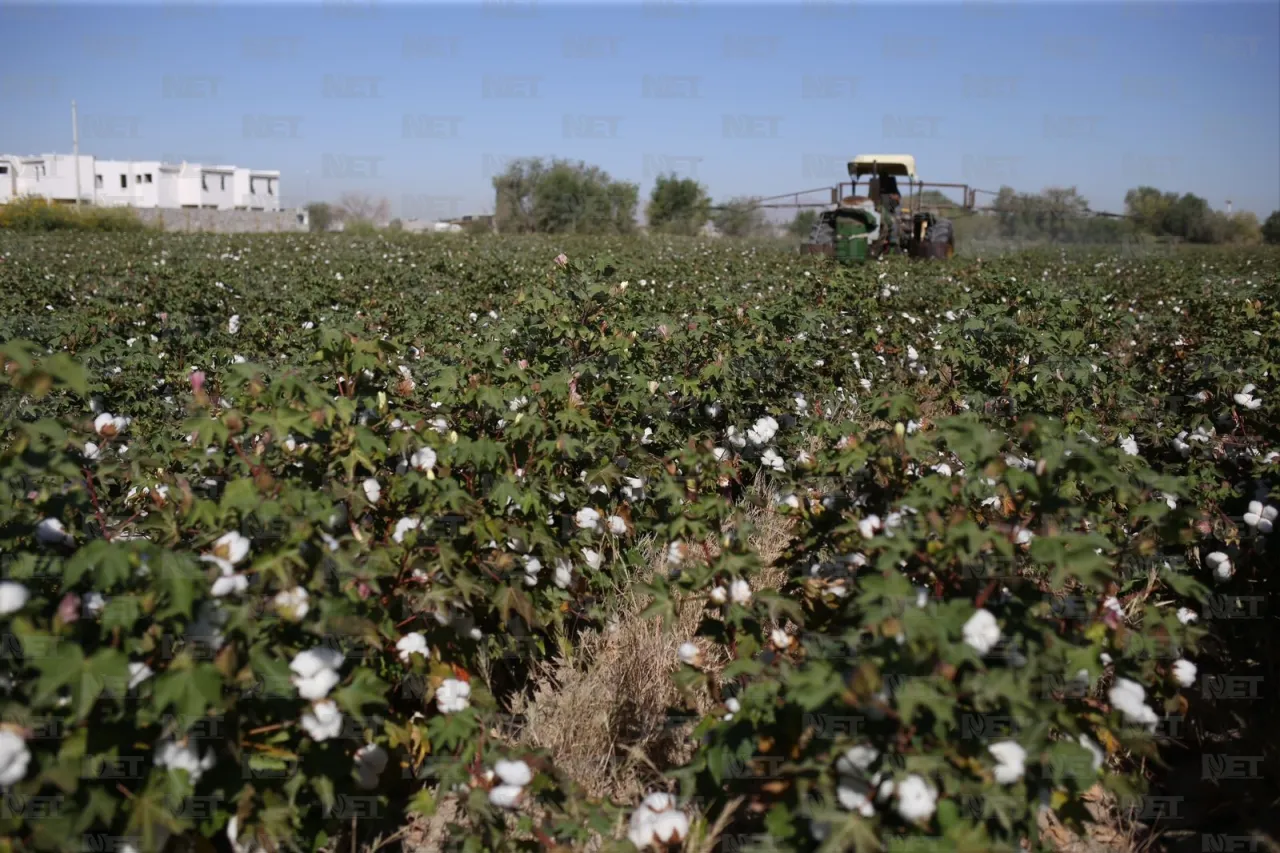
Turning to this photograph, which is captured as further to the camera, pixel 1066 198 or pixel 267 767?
pixel 1066 198

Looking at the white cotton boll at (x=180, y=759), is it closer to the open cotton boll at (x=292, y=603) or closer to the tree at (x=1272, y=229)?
the open cotton boll at (x=292, y=603)

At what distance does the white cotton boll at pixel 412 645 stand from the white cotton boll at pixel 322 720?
0.40 metres

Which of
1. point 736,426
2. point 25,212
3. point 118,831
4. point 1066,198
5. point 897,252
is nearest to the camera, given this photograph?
point 118,831

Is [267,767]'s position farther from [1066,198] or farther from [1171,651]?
[1066,198]

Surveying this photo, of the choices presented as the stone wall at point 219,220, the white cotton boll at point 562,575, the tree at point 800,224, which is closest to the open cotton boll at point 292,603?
the white cotton boll at point 562,575

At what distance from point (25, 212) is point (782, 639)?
46694mm

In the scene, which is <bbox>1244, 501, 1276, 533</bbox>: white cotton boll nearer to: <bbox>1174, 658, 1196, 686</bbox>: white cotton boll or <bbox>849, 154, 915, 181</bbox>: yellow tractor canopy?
<bbox>1174, 658, 1196, 686</bbox>: white cotton boll

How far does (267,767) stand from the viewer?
6.35ft

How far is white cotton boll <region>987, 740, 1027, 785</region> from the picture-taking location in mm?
1697

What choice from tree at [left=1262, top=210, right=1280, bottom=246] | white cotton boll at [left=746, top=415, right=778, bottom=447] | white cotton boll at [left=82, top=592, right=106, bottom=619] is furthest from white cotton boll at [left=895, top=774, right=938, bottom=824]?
tree at [left=1262, top=210, right=1280, bottom=246]

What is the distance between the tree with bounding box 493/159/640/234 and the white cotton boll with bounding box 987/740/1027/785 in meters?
51.6

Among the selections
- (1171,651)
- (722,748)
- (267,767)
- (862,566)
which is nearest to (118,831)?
(267,767)

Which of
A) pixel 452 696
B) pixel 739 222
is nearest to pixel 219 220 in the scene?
pixel 739 222

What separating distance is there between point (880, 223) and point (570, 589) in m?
17.6
